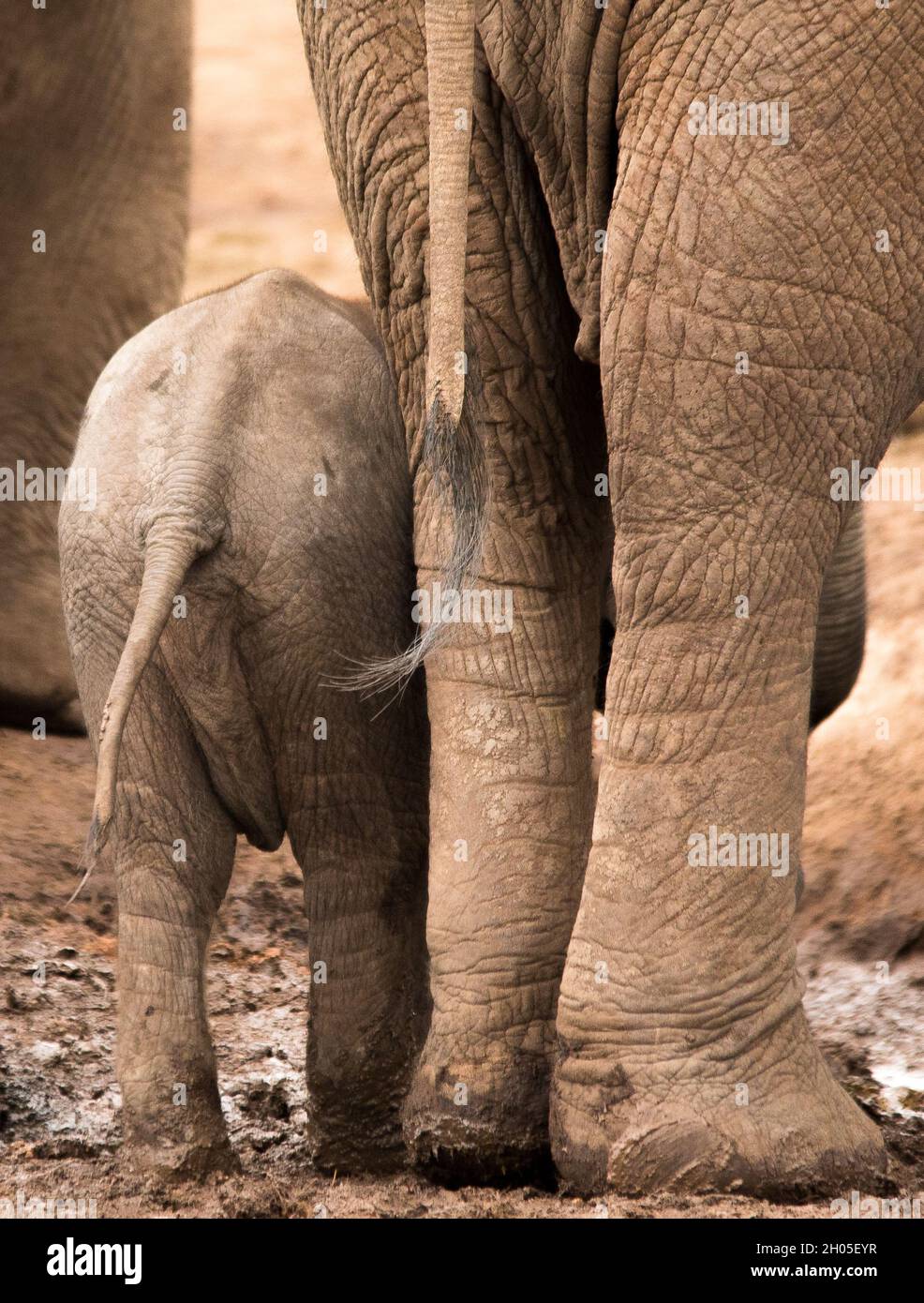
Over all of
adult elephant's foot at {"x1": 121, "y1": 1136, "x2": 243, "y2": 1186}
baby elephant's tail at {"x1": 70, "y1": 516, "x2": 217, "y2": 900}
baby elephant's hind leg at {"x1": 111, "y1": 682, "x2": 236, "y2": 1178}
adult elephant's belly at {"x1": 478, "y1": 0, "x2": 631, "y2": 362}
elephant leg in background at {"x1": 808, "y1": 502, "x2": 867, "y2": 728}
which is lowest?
adult elephant's foot at {"x1": 121, "y1": 1136, "x2": 243, "y2": 1186}

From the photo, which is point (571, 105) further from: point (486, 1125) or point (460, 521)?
point (486, 1125)

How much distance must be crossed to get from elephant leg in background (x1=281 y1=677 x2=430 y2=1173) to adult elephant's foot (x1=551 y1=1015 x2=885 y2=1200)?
1.57ft

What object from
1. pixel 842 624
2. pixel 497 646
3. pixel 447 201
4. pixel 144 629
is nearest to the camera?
pixel 447 201

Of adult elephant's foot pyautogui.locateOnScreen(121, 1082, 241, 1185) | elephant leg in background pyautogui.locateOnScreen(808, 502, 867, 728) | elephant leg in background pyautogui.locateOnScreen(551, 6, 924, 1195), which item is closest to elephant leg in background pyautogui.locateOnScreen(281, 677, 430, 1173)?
adult elephant's foot pyautogui.locateOnScreen(121, 1082, 241, 1185)

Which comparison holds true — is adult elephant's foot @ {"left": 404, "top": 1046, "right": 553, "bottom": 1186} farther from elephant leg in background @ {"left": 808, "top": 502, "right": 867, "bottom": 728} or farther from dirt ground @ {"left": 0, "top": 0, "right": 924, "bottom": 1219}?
elephant leg in background @ {"left": 808, "top": 502, "right": 867, "bottom": 728}

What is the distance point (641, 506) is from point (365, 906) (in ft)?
2.77

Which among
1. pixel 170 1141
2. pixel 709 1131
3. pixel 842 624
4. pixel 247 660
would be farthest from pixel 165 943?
pixel 842 624

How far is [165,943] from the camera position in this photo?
133 inches

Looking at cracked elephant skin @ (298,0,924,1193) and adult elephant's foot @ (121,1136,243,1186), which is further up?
cracked elephant skin @ (298,0,924,1193)

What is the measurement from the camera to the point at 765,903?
3.04m

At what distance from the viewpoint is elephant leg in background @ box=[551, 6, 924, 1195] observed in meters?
2.81

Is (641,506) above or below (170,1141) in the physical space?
above

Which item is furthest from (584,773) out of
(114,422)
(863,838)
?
(863,838)

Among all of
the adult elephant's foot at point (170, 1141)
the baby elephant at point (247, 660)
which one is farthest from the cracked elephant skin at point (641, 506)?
the adult elephant's foot at point (170, 1141)
